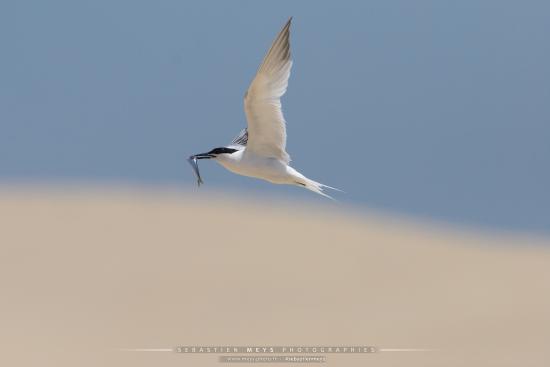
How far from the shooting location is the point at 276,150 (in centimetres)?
636

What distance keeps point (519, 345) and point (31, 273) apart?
8547 millimetres

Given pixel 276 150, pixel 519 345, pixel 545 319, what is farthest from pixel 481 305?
pixel 276 150

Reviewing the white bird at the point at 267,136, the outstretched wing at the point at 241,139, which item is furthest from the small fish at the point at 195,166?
the outstretched wing at the point at 241,139

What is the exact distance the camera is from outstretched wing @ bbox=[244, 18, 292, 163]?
19.4ft

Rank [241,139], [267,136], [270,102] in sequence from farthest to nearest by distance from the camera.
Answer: [241,139] → [267,136] → [270,102]

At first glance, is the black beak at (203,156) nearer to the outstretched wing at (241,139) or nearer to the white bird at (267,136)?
the white bird at (267,136)

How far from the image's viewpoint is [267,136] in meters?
6.28

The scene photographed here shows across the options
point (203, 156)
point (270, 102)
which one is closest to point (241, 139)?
point (203, 156)

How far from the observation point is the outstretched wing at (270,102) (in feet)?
19.4

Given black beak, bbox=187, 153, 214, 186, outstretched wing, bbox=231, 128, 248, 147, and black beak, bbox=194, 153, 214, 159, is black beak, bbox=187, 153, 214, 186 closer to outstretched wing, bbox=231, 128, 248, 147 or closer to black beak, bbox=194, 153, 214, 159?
black beak, bbox=194, 153, 214, 159

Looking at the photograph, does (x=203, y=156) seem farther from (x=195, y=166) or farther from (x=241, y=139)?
(x=241, y=139)

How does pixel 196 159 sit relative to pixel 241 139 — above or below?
below

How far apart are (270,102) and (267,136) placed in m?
0.26

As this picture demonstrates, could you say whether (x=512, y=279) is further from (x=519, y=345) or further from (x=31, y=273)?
(x=31, y=273)
